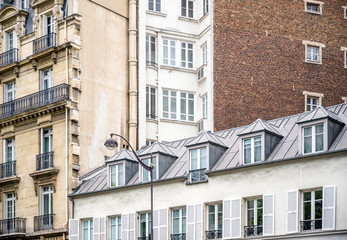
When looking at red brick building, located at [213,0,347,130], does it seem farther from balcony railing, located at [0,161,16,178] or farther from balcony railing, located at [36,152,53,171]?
balcony railing, located at [0,161,16,178]

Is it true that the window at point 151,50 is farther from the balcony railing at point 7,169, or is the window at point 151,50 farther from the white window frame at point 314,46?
the balcony railing at point 7,169

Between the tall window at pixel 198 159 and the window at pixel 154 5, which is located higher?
the window at pixel 154 5

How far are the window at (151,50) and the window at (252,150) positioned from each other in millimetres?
12635

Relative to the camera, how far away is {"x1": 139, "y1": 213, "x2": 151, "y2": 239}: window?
36719 mm

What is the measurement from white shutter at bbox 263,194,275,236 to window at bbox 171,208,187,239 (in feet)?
14.9

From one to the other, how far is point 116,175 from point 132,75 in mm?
7282

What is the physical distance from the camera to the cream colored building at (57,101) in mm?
41500

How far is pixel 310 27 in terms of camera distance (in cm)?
4712

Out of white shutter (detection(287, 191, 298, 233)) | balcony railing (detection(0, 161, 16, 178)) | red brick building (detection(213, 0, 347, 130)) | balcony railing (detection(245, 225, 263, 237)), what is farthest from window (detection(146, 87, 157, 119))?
white shutter (detection(287, 191, 298, 233))

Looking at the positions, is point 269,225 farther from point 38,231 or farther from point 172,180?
point 38,231

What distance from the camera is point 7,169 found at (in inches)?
1747

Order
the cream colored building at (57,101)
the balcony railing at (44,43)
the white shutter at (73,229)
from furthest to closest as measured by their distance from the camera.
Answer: the balcony railing at (44,43), the cream colored building at (57,101), the white shutter at (73,229)

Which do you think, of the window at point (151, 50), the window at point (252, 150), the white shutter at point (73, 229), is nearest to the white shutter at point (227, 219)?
the window at point (252, 150)

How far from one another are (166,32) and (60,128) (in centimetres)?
836
